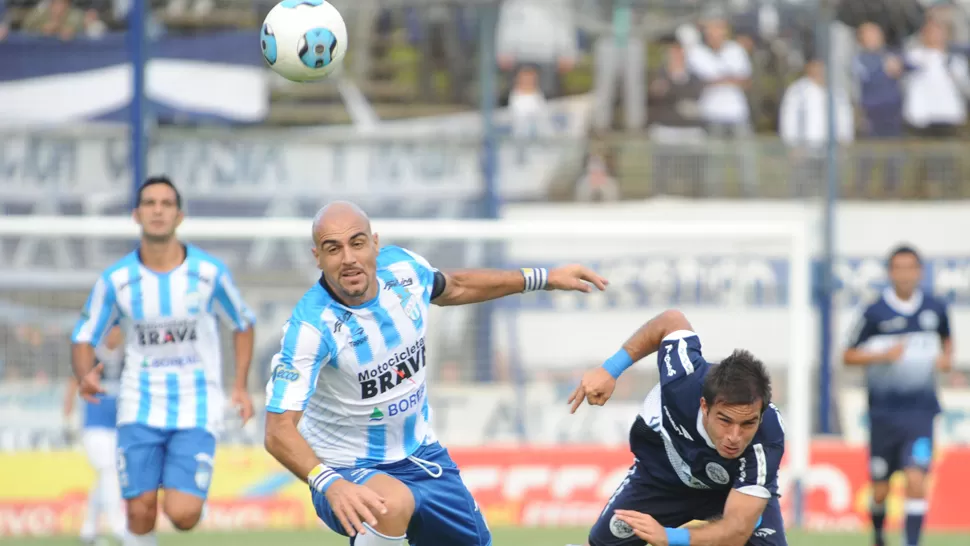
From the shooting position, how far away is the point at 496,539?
10.6 m

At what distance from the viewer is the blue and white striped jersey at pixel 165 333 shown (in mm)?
7734

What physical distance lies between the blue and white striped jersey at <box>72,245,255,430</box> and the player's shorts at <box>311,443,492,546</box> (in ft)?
7.32

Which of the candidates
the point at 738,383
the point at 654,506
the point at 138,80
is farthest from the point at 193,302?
the point at 138,80

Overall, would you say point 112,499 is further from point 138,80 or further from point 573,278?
point 573,278

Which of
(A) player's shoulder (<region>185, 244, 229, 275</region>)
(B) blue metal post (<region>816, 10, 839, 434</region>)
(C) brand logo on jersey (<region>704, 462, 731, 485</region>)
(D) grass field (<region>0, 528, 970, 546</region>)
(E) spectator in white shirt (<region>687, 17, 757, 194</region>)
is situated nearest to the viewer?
(C) brand logo on jersey (<region>704, 462, 731, 485</region>)

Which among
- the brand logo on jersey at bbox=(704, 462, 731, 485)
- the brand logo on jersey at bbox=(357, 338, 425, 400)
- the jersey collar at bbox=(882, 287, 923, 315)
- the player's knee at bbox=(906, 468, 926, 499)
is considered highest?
the jersey collar at bbox=(882, 287, 923, 315)

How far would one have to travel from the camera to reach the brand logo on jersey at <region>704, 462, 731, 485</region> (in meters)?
5.76

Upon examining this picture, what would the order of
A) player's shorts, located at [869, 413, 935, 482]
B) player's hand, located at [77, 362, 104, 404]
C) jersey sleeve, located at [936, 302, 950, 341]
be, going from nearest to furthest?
player's hand, located at [77, 362, 104, 404]
player's shorts, located at [869, 413, 935, 482]
jersey sleeve, located at [936, 302, 950, 341]

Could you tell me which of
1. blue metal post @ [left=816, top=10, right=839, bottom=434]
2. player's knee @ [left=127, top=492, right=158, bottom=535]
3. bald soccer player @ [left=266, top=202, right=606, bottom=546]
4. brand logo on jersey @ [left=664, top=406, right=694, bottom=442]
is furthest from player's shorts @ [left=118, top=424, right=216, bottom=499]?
blue metal post @ [left=816, top=10, right=839, bottom=434]

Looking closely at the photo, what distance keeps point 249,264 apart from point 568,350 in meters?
2.57

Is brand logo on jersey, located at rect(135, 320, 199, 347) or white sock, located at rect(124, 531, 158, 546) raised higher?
brand logo on jersey, located at rect(135, 320, 199, 347)

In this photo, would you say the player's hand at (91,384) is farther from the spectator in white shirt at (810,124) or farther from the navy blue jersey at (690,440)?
the spectator in white shirt at (810,124)

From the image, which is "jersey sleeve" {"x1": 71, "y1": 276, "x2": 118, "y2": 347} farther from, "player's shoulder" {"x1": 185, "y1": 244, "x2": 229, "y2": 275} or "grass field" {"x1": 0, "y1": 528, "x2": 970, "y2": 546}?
"grass field" {"x1": 0, "y1": 528, "x2": 970, "y2": 546}

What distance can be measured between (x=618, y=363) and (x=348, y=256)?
51.3 inches
